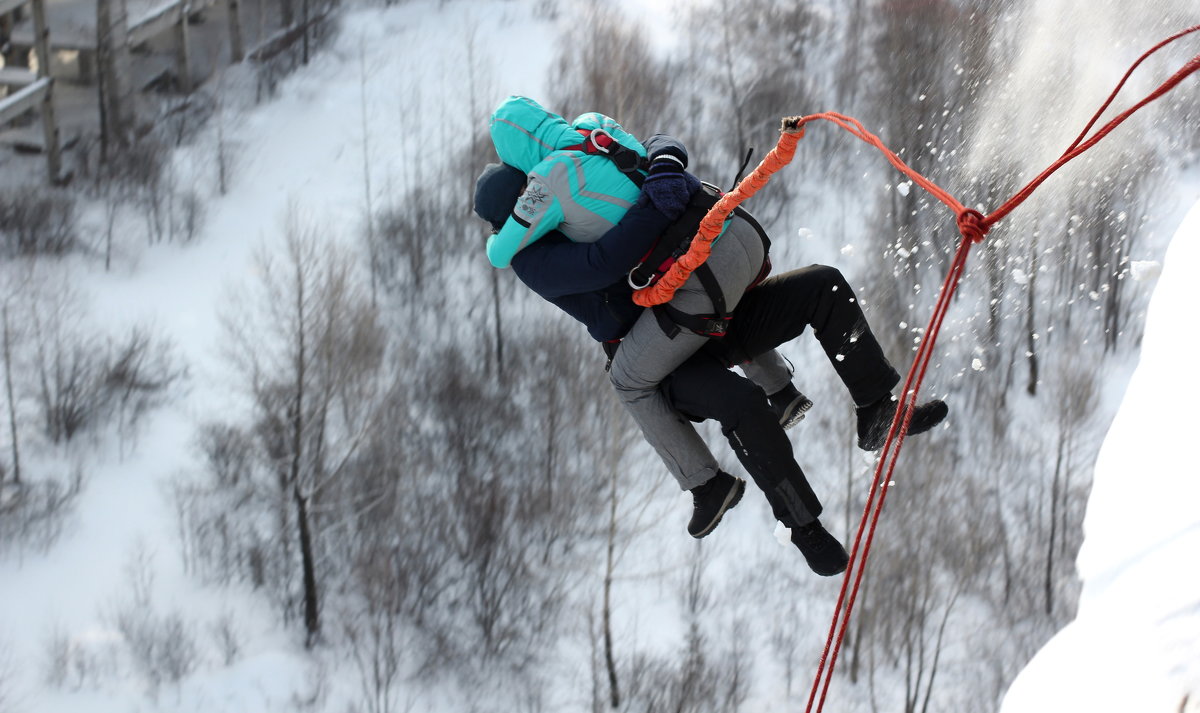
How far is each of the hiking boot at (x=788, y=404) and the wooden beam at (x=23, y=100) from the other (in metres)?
18.9

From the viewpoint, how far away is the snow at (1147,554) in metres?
3.59

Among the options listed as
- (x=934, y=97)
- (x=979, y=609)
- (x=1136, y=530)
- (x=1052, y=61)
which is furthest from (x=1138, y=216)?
(x=1136, y=530)

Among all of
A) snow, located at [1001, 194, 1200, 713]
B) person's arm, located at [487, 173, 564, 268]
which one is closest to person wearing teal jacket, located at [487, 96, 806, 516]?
person's arm, located at [487, 173, 564, 268]

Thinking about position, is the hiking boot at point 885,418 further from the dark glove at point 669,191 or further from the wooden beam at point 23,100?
the wooden beam at point 23,100

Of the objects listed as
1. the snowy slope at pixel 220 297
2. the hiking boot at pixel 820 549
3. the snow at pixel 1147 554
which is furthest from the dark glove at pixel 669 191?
the snowy slope at pixel 220 297

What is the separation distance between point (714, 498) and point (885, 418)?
0.71 metres

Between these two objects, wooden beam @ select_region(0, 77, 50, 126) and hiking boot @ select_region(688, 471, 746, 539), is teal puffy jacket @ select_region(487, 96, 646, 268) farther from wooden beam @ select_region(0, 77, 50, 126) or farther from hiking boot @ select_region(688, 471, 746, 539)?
wooden beam @ select_region(0, 77, 50, 126)

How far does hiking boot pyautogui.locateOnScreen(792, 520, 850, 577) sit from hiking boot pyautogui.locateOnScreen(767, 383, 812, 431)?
0.53 metres

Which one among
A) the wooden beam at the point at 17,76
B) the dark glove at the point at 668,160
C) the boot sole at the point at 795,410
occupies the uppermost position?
the dark glove at the point at 668,160

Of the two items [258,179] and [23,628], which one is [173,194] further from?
[23,628]

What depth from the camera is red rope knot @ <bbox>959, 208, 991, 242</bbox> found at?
151 inches

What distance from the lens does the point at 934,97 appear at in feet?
61.4

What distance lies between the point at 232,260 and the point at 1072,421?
13.9 meters

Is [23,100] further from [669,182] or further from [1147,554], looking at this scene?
[1147,554]
